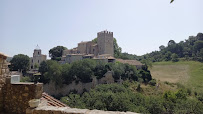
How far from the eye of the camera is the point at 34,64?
46.5 meters

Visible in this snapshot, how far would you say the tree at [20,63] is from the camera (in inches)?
1437

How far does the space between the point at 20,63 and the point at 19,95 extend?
3911cm

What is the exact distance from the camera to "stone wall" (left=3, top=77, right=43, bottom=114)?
12.1ft

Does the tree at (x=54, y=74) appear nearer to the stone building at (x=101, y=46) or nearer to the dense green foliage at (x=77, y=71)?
the dense green foliage at (x=77, y=71)

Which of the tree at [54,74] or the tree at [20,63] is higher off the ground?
the tree at [20,63]

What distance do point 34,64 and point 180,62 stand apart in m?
59.9

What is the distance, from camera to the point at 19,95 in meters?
3.81

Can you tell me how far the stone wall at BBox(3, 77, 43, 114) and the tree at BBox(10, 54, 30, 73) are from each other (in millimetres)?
38451

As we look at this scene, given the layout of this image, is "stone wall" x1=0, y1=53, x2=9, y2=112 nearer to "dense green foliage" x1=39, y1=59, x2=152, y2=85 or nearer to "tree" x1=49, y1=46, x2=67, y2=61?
"dense green foliage" x1=39, y1=59, x2=152, y2=85

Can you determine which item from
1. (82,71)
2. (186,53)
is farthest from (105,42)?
(186,53)

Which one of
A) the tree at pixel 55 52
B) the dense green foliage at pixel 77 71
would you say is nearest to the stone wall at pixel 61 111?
the dense green foliage at pixel 77 71

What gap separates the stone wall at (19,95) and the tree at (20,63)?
38451 mm

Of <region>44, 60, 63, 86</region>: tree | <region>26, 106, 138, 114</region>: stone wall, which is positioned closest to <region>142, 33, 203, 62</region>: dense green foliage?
<region>44, 60, 63, 86</region>: tree

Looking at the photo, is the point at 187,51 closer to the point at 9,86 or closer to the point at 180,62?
the point at 180,62
